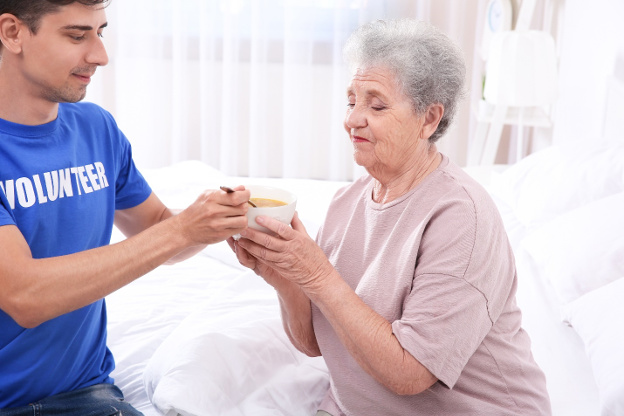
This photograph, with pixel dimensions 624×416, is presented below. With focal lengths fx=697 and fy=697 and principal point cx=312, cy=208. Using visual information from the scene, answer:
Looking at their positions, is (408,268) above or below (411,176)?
below

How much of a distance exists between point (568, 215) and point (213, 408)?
119cm

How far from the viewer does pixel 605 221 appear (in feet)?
5.99

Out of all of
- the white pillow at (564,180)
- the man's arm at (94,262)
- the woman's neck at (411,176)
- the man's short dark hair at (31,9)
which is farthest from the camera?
the white pillow at (564,180)

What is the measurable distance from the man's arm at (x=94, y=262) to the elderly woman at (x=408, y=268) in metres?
0.07

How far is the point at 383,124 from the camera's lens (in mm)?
1340

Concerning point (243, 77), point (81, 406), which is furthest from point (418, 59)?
point (243, 77)

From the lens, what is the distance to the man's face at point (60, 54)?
1290 millimetres

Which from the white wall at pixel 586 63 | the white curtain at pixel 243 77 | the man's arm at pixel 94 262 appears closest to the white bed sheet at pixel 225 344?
the man's arm at pixel 94 262

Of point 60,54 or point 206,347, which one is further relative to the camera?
point 206,347

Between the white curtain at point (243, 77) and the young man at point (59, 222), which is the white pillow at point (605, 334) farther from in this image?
the white curtain at point (243, 77)

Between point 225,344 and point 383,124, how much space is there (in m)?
0.60

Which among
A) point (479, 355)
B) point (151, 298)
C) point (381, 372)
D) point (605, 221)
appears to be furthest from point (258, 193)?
point (605, 221)

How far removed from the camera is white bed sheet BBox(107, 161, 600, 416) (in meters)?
1.45

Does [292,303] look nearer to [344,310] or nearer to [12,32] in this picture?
[344,310]
